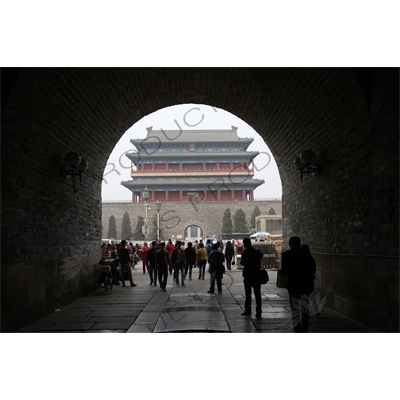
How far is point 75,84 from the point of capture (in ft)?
23.9

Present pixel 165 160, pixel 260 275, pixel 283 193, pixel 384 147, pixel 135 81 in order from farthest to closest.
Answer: pixel 165 160 < pixel 283 193 < pixel 135 81 < pixel 260 275 < pixel 384 147

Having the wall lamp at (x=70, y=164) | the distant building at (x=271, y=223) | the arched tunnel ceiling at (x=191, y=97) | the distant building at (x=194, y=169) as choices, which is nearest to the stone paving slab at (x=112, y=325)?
the wall lamp at (x=70, y=164)

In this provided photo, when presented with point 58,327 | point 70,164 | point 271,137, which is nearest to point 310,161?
point 271,137

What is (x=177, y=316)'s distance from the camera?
6812 millimetres

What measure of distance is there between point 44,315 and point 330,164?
5.18m

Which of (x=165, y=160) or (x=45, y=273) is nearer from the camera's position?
(x=45, y=273)

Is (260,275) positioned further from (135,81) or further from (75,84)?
(135,81)

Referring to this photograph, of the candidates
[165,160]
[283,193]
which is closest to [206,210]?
[165,160]

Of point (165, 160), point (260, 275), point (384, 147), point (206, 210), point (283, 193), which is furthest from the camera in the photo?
point (165, 160)

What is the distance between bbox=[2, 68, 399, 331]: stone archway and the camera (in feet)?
18.3

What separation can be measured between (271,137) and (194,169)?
136ft

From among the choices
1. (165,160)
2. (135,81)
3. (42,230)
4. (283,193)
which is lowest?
(42,230)

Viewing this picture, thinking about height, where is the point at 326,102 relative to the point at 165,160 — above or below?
below

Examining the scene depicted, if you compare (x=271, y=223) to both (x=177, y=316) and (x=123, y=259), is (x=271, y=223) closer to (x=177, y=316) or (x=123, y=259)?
(x=123, y=259)
